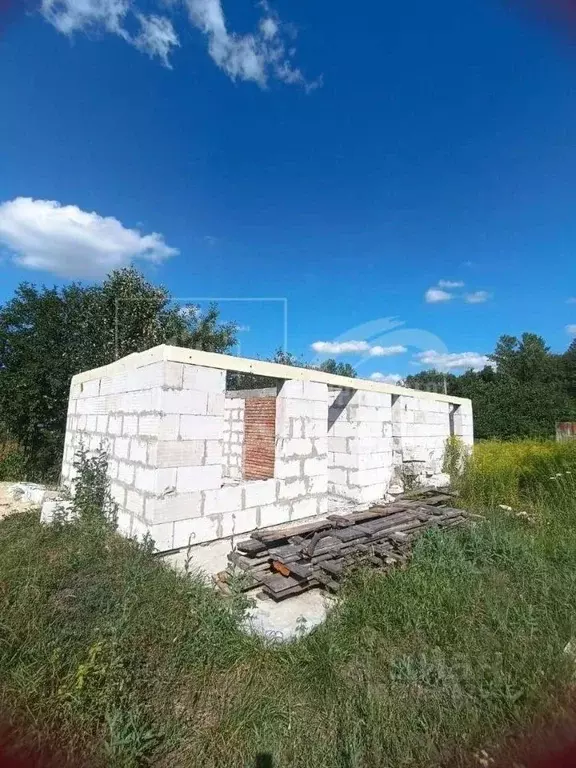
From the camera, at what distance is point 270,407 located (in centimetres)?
714

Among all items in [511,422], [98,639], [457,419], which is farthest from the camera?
[511,422]

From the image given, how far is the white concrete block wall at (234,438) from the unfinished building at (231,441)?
0.07 ft

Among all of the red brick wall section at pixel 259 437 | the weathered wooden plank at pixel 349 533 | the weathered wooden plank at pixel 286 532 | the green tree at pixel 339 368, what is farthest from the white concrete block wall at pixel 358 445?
the green tree at pixel 339 368

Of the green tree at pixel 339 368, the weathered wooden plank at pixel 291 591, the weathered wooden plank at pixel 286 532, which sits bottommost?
the weathered wooden plank at pixel 291 591

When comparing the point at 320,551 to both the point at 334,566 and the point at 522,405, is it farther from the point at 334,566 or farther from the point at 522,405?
the point at 522,405

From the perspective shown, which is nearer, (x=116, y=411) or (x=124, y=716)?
(x=124, y=716)

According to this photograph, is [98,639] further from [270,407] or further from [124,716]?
[270,407]

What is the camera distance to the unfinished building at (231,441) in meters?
4.17

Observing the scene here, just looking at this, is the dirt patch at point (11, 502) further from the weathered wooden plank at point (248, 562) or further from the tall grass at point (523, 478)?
the tall grass at point (523, 478)

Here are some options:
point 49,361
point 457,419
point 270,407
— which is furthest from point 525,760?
point 49,361

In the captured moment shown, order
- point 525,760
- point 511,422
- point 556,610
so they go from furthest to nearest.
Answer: point 511,422
point 556,610
point 525,760

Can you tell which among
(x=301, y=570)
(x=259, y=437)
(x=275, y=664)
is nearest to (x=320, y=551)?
(x=301, y=570)

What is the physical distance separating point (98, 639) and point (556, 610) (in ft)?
11.3

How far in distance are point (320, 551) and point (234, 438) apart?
4089 millimetres
